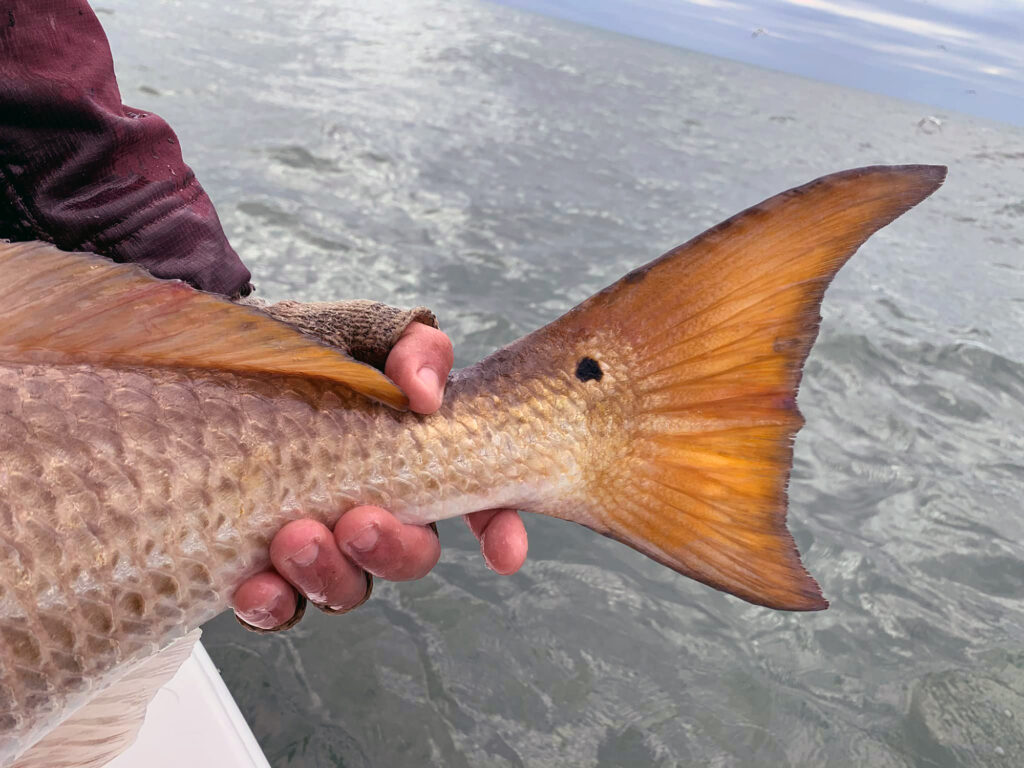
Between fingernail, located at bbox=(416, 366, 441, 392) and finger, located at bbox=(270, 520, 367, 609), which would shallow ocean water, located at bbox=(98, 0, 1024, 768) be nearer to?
finger, located at bbox=(270, 520, 367, 609)

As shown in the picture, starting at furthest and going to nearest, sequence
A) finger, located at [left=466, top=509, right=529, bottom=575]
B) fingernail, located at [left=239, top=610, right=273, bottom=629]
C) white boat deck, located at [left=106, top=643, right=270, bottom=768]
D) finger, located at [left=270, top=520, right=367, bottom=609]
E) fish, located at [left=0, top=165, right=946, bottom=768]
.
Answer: white boat deck, located at [left=106, top=643, right=270, bottom=768] < finger, located at [left=466, top=509, right=529, bottom=575] < fingernail, located at [left=239, top=610, right=273, bottom=629] < finger, located at [left=270, top=520, right=367, bottom=609] < fish, located at [left=0, top=165, right=946, bottom=768]

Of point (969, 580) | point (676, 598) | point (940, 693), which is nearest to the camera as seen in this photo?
point (940, 693)

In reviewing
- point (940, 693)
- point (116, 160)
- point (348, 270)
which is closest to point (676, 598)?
point (940, 693)

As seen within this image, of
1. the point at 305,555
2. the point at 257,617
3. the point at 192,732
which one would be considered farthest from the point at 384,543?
the point at 192,732

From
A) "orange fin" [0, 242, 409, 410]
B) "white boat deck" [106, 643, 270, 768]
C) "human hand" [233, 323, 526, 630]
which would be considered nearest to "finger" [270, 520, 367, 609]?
"human hand" [233, 323, 526, 630]

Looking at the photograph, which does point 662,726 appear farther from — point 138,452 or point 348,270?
point 348,270
